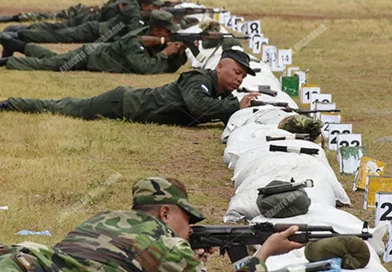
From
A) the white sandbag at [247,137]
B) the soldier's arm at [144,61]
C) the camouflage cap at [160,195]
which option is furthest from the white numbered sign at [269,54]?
the camouflage cap at [160,195]

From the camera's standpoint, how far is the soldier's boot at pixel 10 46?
722 inches

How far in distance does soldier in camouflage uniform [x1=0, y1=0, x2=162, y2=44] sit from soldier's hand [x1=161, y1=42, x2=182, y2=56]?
105 inches

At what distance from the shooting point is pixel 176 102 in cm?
1180

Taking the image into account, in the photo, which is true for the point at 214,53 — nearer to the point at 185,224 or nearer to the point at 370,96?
the point at 370,96

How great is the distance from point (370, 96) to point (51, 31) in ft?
26.5

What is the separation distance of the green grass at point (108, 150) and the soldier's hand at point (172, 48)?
0.33 m

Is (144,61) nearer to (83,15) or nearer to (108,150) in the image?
(108,150)

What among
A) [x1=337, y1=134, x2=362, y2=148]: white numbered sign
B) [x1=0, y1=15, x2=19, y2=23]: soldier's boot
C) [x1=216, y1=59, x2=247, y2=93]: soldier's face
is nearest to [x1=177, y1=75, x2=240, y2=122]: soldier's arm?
[x1=216, y1=59, x2=247, y2=93]: soldier's face

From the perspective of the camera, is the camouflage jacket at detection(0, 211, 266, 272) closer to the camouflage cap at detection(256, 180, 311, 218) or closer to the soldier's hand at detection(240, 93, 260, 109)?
the camouflage cap at detection(256, 180, 311, 218)

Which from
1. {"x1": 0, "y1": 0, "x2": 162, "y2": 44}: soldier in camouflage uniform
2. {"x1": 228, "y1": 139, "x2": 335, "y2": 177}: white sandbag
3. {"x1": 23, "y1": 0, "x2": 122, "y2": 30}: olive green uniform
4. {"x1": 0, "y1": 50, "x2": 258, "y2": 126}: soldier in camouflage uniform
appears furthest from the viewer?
{"x1": 23, "y1": 0, "x2": 122, "y2": 30}: olive green uniform

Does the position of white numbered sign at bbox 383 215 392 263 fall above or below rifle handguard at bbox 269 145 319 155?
above

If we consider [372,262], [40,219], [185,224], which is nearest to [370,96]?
[40,219]

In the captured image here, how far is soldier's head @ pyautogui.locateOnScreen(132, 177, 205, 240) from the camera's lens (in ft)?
17.3

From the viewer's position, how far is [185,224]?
209 inches
